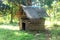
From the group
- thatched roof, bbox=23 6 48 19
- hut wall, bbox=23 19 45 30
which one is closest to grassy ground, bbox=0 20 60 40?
Result: hut wall, bbox=23 19 45 30

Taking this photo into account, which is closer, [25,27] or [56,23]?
[25,27]

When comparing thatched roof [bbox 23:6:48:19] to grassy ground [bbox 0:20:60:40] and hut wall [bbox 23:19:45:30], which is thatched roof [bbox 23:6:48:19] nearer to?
hut wall [bbox 23:19:45:30]

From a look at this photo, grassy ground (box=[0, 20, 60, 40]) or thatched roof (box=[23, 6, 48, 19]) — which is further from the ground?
thatched roof (box=[23, 6, 48, 19])

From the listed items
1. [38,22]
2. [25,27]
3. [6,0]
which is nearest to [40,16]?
[38,22]

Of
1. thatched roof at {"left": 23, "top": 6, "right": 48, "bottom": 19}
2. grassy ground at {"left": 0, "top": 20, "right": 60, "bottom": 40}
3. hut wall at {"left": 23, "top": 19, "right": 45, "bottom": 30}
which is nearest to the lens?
grassy ground at {"left": 0, "top": 20, "right": 60, "bottom": 40}

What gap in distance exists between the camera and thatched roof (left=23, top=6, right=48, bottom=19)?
15.5 metres

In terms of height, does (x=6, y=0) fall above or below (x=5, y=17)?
above

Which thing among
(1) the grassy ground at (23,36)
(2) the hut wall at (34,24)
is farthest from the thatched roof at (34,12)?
(1) the grassy ground at (23,36)

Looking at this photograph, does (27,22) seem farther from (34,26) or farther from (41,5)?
(41,5)

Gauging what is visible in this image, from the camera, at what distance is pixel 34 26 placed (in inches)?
626

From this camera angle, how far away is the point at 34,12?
53.1 ft

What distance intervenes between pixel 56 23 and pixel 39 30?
438 centimetres

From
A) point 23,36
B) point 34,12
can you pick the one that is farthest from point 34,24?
point 23,36

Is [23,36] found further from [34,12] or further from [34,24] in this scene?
[34,12]
